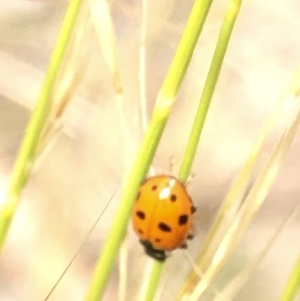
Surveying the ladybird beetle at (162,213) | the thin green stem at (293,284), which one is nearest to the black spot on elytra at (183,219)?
the ladybird beetle at (162,213)

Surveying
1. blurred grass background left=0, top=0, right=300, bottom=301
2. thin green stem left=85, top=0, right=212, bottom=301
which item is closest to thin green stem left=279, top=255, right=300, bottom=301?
thin green stem left=85, top=0, right=212, bottom=301

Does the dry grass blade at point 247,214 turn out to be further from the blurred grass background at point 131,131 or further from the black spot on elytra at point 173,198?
the blurred grass background at point 131,131

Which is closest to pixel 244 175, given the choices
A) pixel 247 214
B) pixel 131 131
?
pixel 247 214

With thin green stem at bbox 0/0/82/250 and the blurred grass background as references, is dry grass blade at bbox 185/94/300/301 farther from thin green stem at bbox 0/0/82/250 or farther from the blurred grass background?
the blurred grass background

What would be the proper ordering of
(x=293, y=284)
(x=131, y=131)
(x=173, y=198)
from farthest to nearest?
(x=131, y=131) → (x=173, y=198) → (x=293, y=284)

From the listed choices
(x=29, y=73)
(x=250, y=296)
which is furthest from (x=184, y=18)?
(x=250, y=296)

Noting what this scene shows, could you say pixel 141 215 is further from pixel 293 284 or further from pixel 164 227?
pixel 293 284

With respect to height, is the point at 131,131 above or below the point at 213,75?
below
